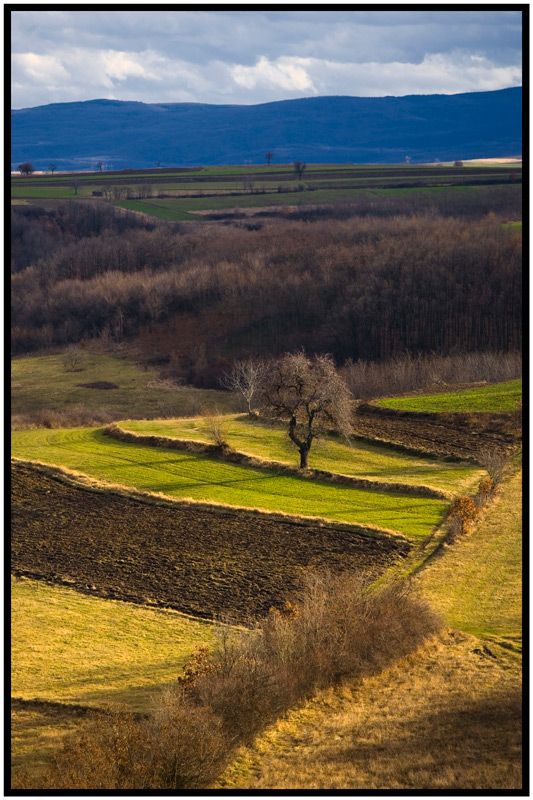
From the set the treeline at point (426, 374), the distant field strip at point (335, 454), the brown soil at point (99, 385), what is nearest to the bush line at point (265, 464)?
the distant field strip at point (335, 454)

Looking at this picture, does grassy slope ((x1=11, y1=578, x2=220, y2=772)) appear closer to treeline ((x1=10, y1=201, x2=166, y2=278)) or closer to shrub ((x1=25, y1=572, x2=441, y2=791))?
shrub ((x1=25, y1=572, x2=441, y2=791))

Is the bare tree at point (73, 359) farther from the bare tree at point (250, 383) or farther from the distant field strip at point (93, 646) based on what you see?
the distant field strip at point (93, 646)

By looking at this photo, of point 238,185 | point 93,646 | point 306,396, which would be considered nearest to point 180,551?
point 93,646

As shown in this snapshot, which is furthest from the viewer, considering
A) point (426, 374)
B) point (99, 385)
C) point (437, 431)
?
point (99, 385)

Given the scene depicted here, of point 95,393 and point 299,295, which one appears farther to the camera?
point 299,295

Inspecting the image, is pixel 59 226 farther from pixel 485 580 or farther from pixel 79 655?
pixel 485 580

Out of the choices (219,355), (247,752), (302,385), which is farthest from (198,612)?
(219,355)

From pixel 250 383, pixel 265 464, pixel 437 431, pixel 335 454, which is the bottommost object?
pixel 265 464
